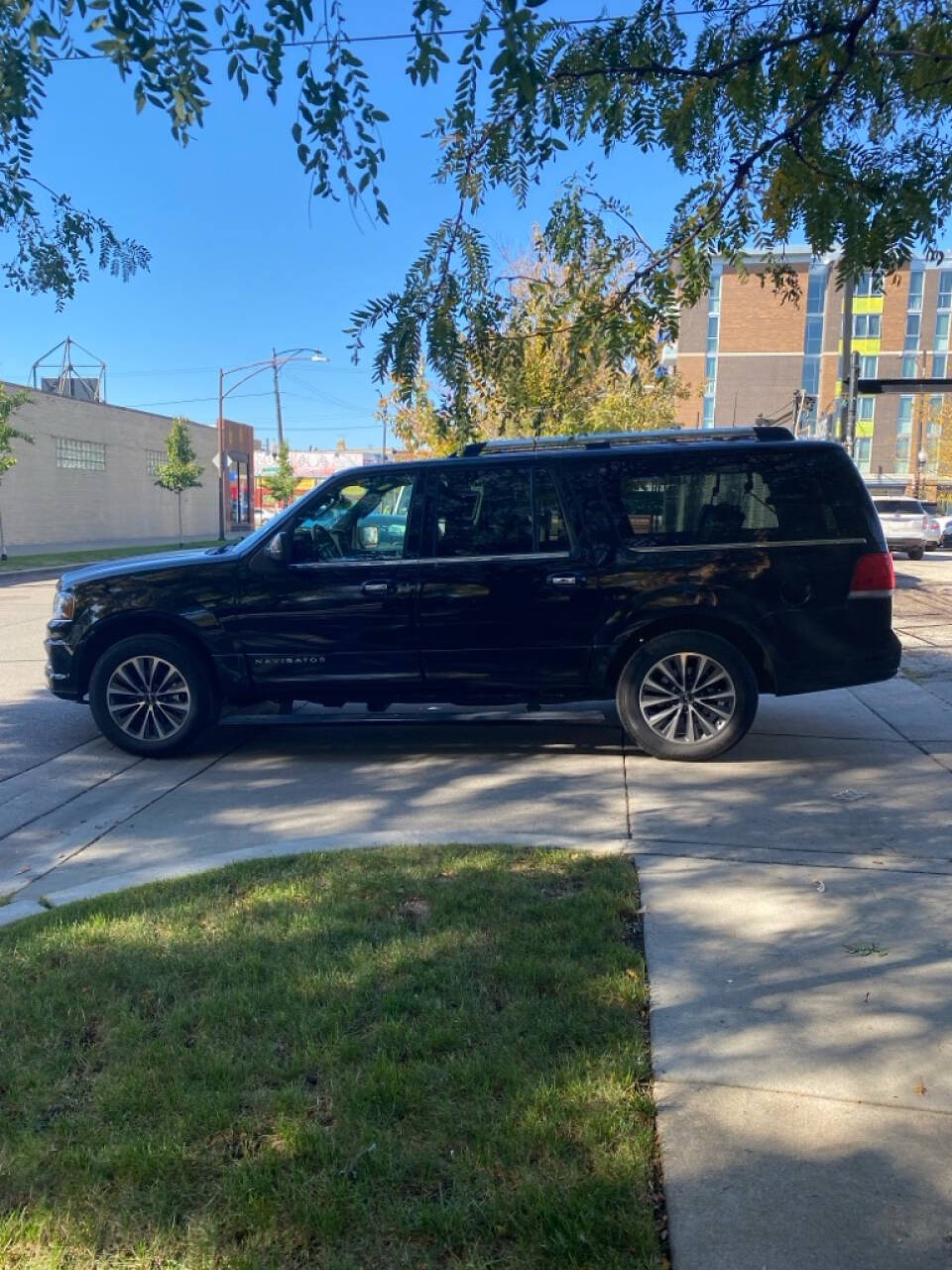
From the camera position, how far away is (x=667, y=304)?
16.2ft

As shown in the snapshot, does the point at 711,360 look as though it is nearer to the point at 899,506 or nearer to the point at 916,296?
the point at 916,296

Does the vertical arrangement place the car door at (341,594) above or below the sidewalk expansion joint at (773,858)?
above

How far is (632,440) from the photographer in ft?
22.6

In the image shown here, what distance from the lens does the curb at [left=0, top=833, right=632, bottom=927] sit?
4473 millimetres

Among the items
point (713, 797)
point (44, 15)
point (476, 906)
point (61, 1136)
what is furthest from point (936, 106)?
point (61, 1136)

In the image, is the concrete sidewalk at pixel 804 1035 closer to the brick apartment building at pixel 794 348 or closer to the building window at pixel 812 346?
the brick apartment building at pixel 794 348

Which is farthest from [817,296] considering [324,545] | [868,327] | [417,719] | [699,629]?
[417,719]

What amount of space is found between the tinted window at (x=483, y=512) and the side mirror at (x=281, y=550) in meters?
0.98

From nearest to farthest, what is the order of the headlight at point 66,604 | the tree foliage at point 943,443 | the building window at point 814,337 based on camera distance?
the headlight at point 66,604 < the tree foliage at point 943,443 < the building window at point 814,337

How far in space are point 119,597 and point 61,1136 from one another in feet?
15.2

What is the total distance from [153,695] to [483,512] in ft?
8.40

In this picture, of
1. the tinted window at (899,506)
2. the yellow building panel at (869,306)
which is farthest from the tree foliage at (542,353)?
the yellow building panel at (869,306)

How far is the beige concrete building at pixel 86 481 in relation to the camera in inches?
1425

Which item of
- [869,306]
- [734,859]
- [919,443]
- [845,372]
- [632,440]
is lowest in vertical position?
[734,859]
